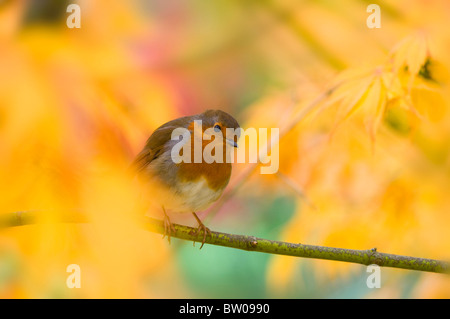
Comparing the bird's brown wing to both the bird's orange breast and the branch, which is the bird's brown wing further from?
the branch

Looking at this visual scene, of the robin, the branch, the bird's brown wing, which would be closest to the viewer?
the branch

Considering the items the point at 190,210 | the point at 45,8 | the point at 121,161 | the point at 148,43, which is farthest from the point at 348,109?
the point at 45,8

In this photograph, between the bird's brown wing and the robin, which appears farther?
the bird's brown wing

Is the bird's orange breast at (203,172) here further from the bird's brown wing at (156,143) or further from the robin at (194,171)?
the bird's brown wing at (156,143)

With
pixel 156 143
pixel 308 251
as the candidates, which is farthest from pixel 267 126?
pixel 308 251

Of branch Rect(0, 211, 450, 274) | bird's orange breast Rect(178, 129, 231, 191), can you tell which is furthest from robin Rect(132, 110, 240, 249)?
branch Rect(0, 211, 450, 274)

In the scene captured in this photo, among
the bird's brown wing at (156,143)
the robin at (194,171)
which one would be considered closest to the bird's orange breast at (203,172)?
the robin at (194,171)

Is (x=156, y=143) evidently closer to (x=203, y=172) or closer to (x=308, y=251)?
(x=203, y=172)
